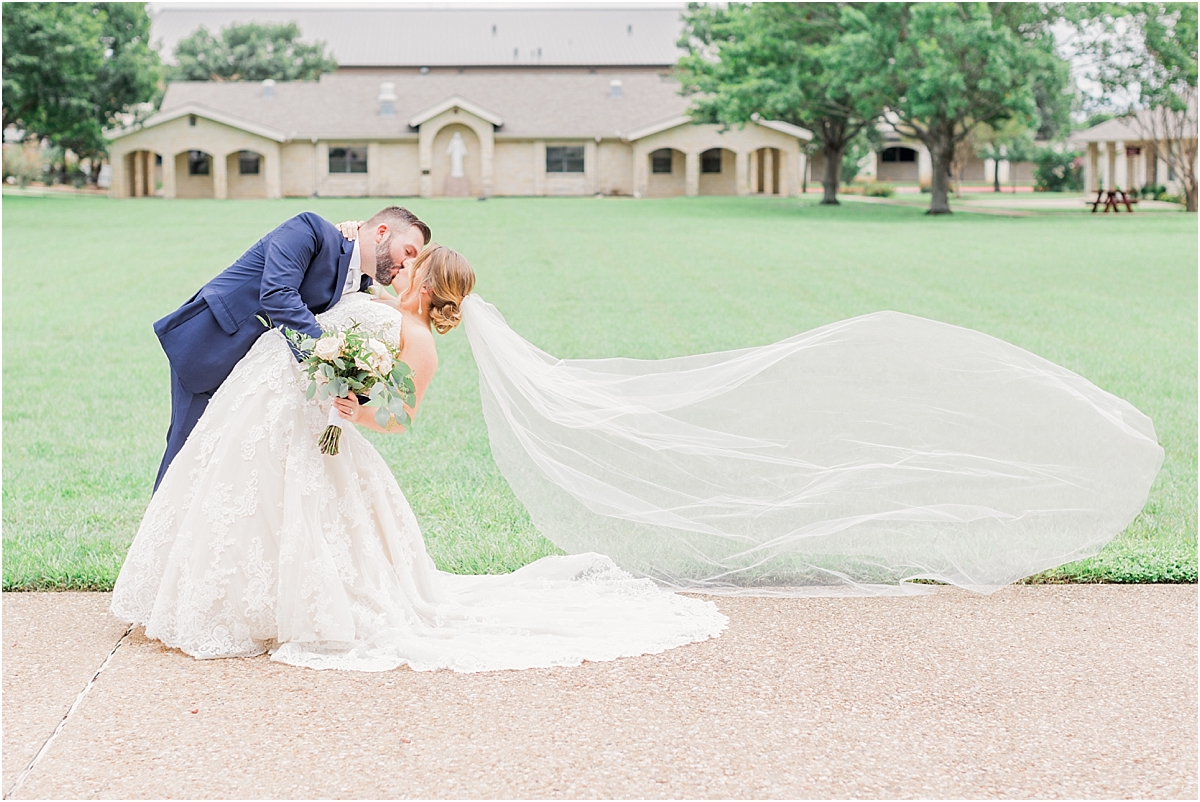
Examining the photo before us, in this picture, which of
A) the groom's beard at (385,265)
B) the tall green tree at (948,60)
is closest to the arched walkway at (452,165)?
the tall green tree at (948,60)

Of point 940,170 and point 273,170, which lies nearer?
point 940,170

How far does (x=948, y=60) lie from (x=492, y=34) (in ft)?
199

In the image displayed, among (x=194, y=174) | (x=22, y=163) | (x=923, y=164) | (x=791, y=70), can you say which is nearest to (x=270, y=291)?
(x=791, y=70)

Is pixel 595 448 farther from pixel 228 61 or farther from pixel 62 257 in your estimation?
pixel 228 61

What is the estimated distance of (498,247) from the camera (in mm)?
26203

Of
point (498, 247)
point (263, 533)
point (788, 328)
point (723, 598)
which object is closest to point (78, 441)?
point (263, 533)

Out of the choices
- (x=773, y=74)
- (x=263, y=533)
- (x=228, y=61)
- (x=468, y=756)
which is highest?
(x=228, y=61)

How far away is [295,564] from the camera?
457 cm

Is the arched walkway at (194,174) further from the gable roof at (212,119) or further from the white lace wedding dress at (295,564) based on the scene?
the white lace wedding dress at (295,564)

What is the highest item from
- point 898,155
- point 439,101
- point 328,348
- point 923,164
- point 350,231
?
point 439,101

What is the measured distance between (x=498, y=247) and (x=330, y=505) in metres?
21.9

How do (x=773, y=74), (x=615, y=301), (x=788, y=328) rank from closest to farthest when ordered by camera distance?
(x=788, y=328) → (x=615, y=301) → (x=773, y=74)

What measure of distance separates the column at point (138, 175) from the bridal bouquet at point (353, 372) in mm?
54507

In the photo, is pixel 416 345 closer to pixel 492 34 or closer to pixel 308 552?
pixel 308 552
